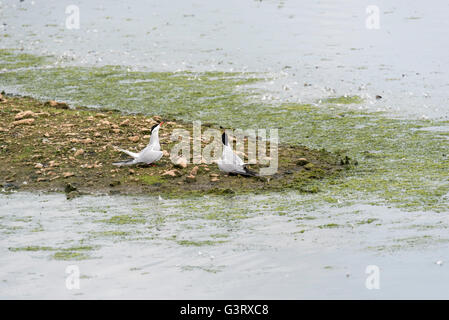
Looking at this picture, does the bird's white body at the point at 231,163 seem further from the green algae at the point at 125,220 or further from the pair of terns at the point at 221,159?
the green algae at the point at 125,220

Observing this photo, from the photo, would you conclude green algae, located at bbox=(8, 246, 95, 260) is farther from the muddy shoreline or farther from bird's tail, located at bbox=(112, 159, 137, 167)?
bird's tail, located at bbox=(112, 159, 137, 167)

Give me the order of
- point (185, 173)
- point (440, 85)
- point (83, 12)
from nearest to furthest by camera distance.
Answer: point (185, 173) → point (440, 85) → point (83, 12)

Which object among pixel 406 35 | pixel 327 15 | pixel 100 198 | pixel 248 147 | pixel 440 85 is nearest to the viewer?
pixel 100 198

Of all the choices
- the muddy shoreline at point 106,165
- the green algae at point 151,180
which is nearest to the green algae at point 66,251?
the muddy shoreline at point 106,165

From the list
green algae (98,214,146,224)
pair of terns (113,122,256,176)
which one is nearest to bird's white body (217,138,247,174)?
pair of terns (113,122,256,176)

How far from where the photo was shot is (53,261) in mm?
11789

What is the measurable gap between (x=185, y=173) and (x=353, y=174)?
3.69m

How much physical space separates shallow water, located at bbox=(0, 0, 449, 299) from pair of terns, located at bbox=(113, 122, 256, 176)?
3.66ft

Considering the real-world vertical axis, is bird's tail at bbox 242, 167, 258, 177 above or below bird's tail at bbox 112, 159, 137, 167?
below

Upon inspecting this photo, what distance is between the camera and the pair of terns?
15602 millimetres

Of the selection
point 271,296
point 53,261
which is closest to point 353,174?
point 271,296
